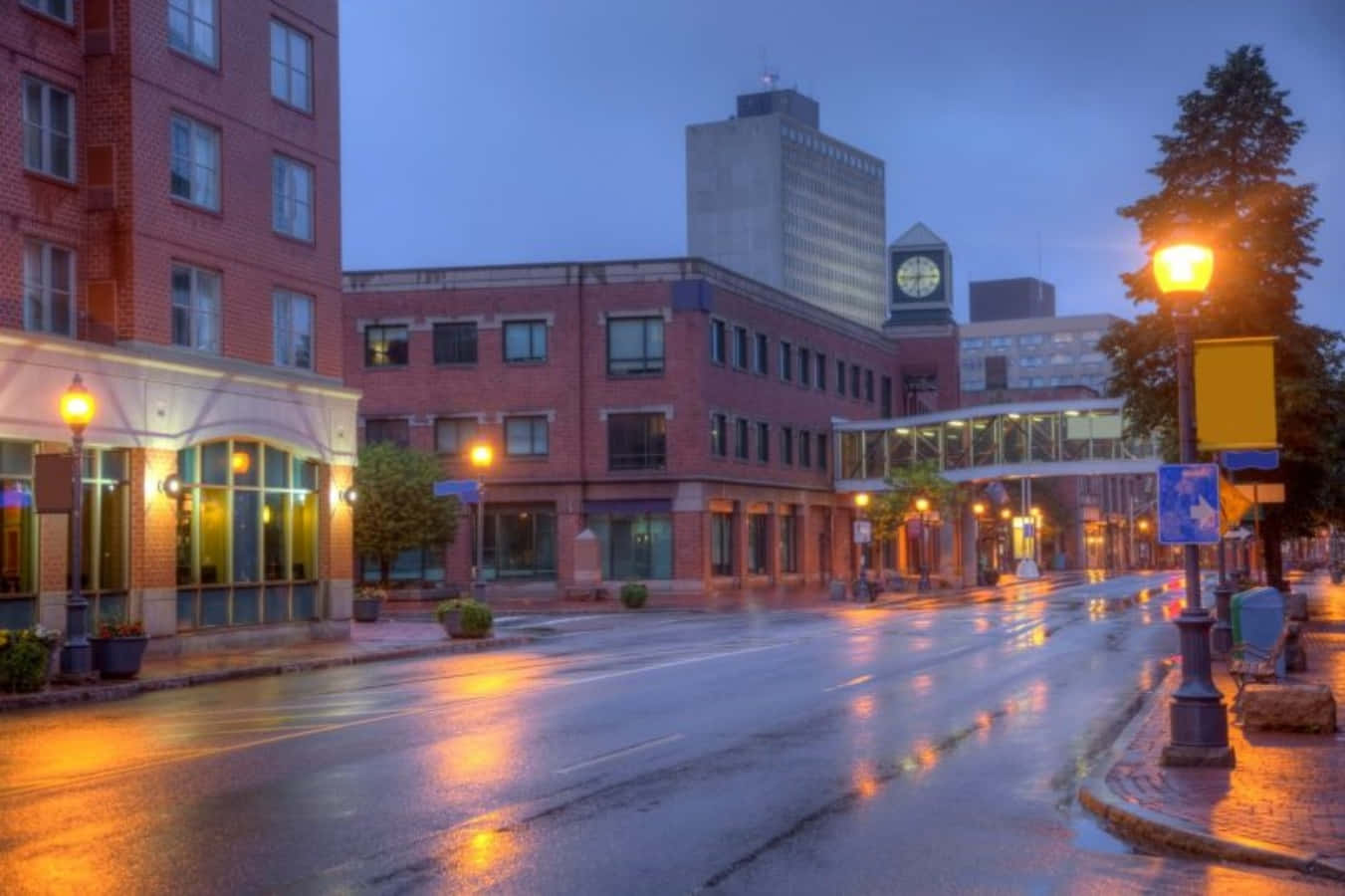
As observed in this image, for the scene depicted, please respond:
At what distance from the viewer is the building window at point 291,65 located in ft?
115

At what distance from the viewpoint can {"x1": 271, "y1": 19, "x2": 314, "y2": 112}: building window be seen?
34938 mm

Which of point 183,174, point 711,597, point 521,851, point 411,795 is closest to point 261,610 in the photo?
point 183,174


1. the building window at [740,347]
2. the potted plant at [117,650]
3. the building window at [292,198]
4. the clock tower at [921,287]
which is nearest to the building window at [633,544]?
the building window at [740,347]

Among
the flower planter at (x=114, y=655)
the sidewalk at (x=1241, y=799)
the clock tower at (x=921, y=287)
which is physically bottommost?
the sidewalk at (x=1241, y=799)

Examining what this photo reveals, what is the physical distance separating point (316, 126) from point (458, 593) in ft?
92.0

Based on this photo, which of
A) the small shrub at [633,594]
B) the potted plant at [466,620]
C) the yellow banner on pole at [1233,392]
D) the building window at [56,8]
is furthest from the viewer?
the small shrub at [633,594]

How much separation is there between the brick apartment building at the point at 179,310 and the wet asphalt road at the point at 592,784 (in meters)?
5.11

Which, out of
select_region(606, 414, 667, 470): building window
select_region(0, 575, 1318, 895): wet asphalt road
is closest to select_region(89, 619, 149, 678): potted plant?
select_region(0, 575, 1318, 895): wet asphalt road

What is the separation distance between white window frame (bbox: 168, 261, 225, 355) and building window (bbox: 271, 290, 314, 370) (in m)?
1.96

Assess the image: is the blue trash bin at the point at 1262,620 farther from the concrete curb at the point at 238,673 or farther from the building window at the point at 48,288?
the building window at the point at 48,288

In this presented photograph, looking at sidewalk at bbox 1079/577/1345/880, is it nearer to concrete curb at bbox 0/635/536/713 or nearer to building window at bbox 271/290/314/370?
concrete curb at bbox 0/635/536/713

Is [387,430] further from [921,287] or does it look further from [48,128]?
[921,287]

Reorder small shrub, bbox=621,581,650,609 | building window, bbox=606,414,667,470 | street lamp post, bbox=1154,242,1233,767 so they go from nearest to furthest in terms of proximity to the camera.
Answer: street lamp post, bbox=1154,242,1233,767
small shrub, bbox=621,581,650,609
building window, bbox=606,414,667,470

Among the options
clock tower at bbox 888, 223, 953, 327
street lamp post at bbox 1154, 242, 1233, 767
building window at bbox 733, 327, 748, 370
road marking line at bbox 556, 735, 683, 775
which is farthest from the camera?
clock tower at bbox 888, 223, 953, 327
